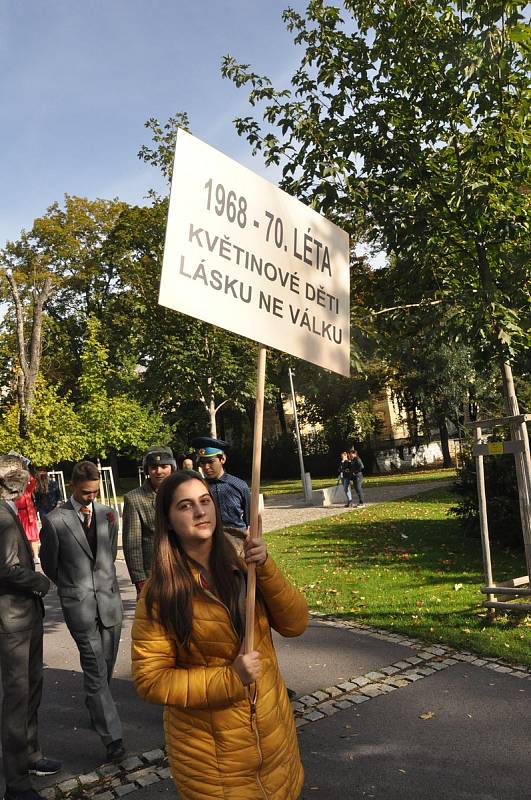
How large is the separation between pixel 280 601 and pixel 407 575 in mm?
8035

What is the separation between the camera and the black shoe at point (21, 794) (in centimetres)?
411

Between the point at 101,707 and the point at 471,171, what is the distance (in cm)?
628

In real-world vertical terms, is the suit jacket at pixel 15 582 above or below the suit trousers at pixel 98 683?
above

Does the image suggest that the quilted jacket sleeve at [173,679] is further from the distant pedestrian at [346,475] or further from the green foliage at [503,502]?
the distant pedestrian at [346,475]

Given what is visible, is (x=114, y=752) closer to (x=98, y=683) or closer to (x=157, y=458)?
(x=98, y=683)

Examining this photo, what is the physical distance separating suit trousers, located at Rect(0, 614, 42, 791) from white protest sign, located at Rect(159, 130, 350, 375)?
2.59 meters

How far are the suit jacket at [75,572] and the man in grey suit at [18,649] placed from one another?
1.13 feet

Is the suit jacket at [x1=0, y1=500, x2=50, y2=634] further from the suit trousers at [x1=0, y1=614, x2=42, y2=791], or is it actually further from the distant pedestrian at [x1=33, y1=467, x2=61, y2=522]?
the distant pedestrian at [x1=33, y1=467, x2=61, y2=522]

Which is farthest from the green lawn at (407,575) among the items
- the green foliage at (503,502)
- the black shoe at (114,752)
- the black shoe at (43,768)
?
the black shoe at (43,768)

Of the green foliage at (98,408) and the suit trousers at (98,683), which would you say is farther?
the green foliage at (98,408)

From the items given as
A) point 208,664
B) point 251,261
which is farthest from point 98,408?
point 208,664

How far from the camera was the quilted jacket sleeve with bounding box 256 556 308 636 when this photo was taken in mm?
2574

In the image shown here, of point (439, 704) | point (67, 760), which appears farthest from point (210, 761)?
point (439, 704)

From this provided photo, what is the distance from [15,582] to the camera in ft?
14.0
